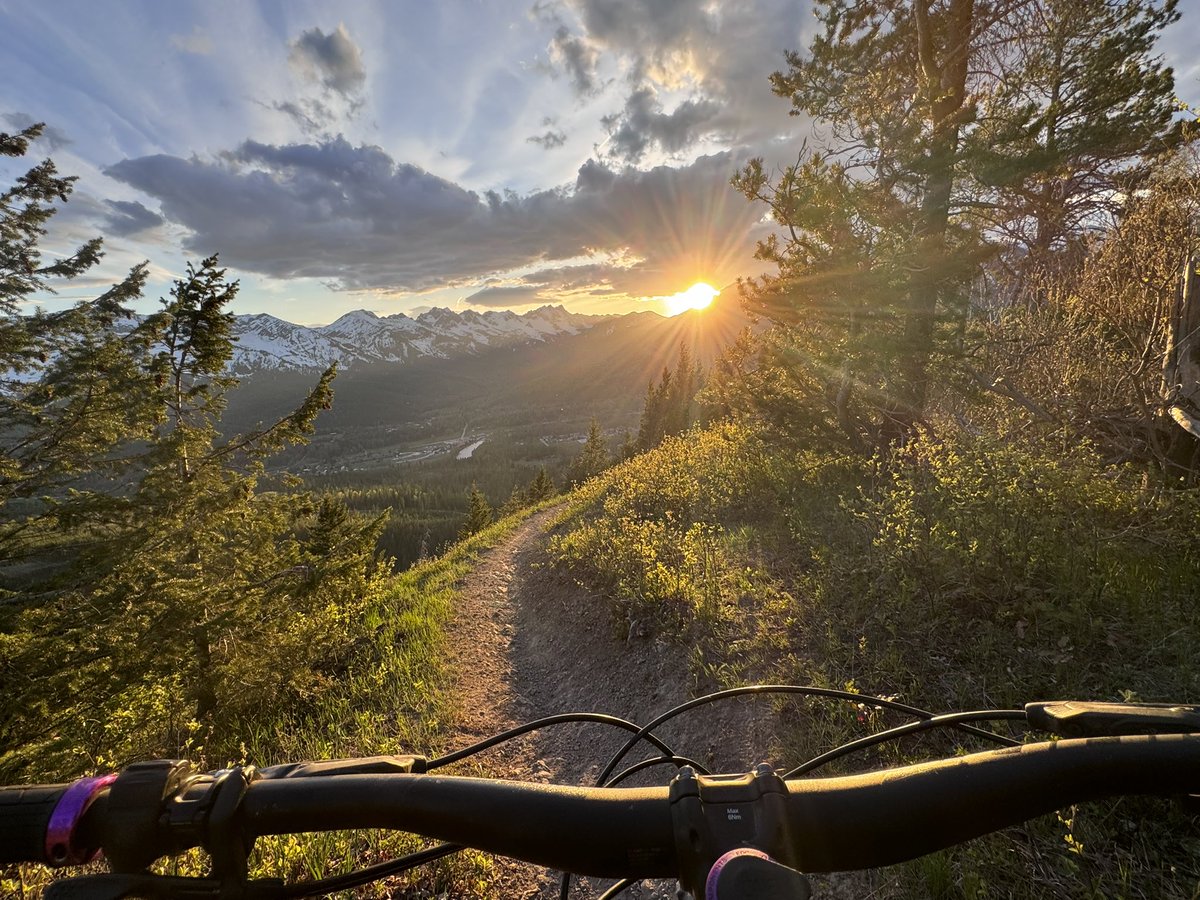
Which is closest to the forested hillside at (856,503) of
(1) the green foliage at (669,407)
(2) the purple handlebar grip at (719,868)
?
(2) the purple handlebar grip at (719,868)

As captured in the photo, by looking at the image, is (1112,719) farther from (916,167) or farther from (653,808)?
(916,167)

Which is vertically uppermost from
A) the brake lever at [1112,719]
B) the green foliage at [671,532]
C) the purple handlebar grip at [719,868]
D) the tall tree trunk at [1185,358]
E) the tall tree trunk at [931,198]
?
the tall tree trunk at [931,198]

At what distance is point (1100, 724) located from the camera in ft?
4.56

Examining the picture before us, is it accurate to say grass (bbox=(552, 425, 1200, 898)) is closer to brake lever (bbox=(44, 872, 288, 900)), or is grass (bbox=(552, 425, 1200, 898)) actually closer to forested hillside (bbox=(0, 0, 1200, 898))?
forested hillside (bbox=(0, 0, 1200, 898))

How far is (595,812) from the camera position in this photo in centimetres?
117

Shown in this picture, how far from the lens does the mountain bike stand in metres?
1.06

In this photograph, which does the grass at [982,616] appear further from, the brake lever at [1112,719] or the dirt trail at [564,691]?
the brake lever at [1112,719]

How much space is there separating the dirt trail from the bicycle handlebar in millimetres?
3495

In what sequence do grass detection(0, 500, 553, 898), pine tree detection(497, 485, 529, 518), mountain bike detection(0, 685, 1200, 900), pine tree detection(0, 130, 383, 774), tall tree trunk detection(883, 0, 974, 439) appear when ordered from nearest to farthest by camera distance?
1. mountain bike detection(0, 685, 1200, 900)
2. grass detection(0, 500, 553, 898)
3. pine tree detection(0, 130, 383, 774)
4. tall tree trunk detection(883, 0, 974, 439)
5. pine tree detection(497, 485, 529, 518)

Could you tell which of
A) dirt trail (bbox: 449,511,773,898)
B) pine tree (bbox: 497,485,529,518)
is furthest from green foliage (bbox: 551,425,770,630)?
pine tree (bbox: 497,485,529,518)

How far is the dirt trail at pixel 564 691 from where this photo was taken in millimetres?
4902

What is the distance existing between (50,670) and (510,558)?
10027 millimetres

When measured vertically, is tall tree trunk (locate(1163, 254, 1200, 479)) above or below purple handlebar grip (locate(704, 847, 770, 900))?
above

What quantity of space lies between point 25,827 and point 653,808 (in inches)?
53.9
